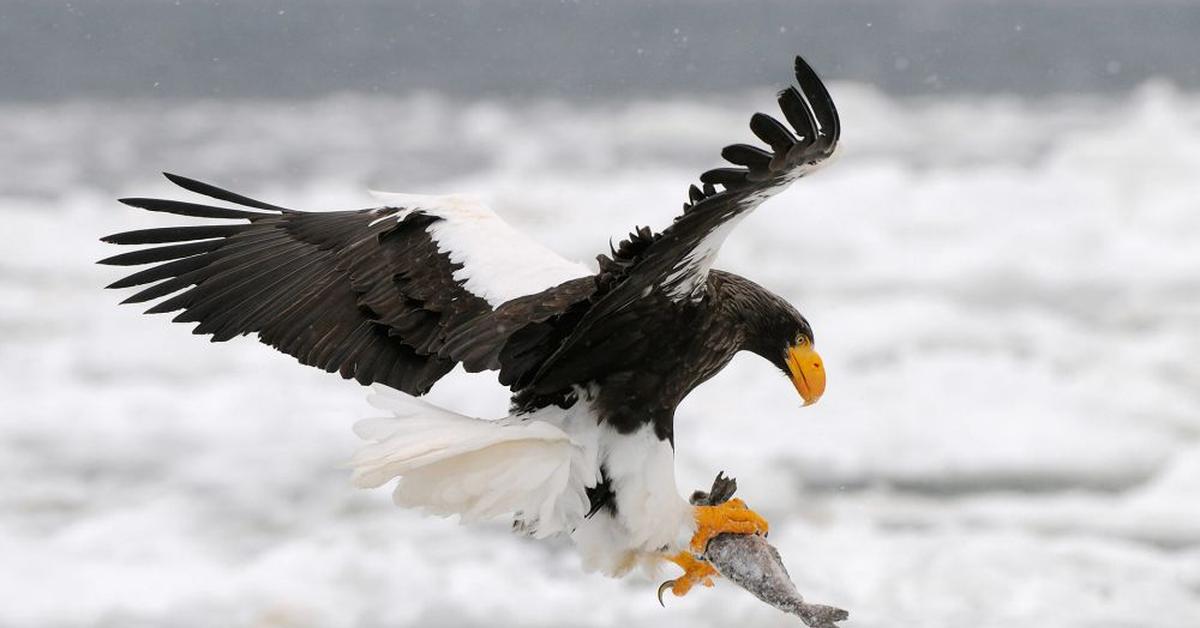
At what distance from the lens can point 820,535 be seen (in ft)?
24.8

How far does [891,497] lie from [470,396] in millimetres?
2336

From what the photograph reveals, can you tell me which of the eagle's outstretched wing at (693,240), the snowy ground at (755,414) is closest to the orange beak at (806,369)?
the eagle's outstretched wing at (693,240)

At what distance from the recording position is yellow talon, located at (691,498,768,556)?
→ 4.17 m

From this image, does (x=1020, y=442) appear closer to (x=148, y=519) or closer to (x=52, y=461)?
(x=148, y=519)

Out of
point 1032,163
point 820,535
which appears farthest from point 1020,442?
point 1032,163

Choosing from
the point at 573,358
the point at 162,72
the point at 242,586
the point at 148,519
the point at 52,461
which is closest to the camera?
the point at 573,358

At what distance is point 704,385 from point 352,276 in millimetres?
4872

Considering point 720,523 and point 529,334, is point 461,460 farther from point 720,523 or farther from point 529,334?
point 720,523

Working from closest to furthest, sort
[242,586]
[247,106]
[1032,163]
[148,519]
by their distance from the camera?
1. [242,586]
2. [148,519]
3. [1032,163]
4. [247,106]

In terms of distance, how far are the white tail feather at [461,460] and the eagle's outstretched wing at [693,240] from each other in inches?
8.2

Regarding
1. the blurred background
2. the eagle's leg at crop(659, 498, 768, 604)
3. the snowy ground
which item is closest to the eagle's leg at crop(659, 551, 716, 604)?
the eagle's leg at crop(659, 498, 768, 604)

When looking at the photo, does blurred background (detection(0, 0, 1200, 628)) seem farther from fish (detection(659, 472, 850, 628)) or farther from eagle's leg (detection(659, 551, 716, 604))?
fish (detection(659, 472, 850, 628))

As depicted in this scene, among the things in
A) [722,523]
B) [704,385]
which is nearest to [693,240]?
[722,523]

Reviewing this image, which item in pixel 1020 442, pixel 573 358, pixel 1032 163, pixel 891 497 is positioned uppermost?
pixel 1032 163
